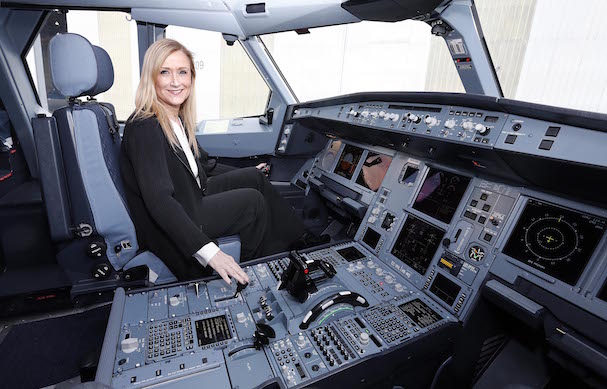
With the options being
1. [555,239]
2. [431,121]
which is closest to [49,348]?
[431,121]

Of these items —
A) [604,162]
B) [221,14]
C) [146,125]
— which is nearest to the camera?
[604,162]

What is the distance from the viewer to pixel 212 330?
4.17 feet

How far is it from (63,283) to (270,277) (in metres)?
1.28

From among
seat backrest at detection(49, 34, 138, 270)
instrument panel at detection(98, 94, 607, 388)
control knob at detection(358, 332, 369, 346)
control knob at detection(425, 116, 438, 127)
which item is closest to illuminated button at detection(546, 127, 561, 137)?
instrument panel at detection(98, 94, 607, 388)

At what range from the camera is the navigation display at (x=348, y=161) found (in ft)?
8.74

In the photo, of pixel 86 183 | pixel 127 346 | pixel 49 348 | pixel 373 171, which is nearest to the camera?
pixel 127 346

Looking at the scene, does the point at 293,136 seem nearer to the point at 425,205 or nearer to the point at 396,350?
the point at 425,205

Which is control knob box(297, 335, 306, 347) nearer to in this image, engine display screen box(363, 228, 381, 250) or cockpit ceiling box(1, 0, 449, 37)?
engine display screen box(363, 228, 381, 250)

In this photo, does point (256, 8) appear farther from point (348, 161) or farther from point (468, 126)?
point (468, 126)

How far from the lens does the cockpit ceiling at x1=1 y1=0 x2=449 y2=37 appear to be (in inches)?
94.4

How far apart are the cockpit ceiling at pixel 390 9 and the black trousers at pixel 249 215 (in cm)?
123

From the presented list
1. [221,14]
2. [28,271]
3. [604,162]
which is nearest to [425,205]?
[604,162]

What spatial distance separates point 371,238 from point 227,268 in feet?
3.39

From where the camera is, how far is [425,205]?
6.36 feet
